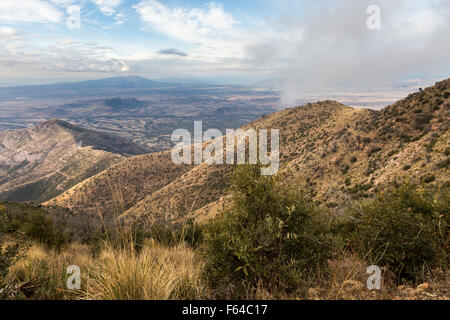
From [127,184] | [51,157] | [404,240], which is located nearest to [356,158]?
[404,240]

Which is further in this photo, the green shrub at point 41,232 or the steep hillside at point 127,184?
the steep hillside at point 127,184

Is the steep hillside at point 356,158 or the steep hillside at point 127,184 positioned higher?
the steep hillside at point 356,158

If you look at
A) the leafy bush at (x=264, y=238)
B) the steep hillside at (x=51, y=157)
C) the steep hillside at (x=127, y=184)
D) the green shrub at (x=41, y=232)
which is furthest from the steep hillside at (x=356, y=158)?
the steep hillside at (x=51, y=157)

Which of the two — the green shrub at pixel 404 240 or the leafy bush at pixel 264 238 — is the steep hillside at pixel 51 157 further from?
the green shrub at pixel 404 240

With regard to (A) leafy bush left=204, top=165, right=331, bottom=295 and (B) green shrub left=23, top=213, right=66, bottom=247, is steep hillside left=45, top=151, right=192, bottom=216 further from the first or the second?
(A) leafy bush left=204, top=165, right=331, bottom=295

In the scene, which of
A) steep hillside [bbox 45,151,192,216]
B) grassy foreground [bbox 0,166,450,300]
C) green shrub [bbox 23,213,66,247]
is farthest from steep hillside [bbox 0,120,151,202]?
grassy foreground [bbox 0,166,450,300]

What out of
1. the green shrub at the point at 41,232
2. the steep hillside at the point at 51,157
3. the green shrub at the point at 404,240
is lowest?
the steep hillside at the point at 51,157

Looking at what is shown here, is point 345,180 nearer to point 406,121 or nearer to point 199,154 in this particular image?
point 406,121
